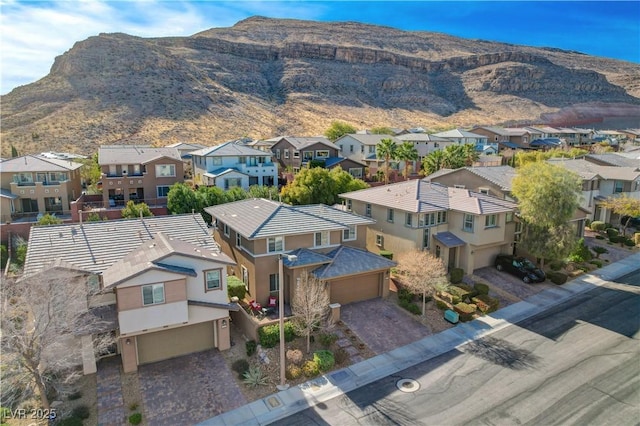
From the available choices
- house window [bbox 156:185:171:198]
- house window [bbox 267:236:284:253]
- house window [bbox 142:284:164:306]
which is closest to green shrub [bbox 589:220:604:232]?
house window [bbox 267:236:284:253]

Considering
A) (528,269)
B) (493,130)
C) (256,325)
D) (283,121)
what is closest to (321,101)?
(283,121)

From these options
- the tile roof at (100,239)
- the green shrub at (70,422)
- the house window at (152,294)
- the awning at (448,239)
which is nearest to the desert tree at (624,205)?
the awning at (448,239)

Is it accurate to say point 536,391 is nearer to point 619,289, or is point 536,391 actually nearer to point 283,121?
point 619,289

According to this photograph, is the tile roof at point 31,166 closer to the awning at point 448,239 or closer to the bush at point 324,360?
the bush at point 324,360

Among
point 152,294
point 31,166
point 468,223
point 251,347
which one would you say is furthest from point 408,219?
point 31,166

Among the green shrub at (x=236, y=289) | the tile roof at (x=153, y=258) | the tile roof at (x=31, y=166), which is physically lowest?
the green shrub at (x=236, y=289)

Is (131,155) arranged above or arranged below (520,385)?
above

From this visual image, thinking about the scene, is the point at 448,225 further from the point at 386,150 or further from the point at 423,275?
the point at 386,150
